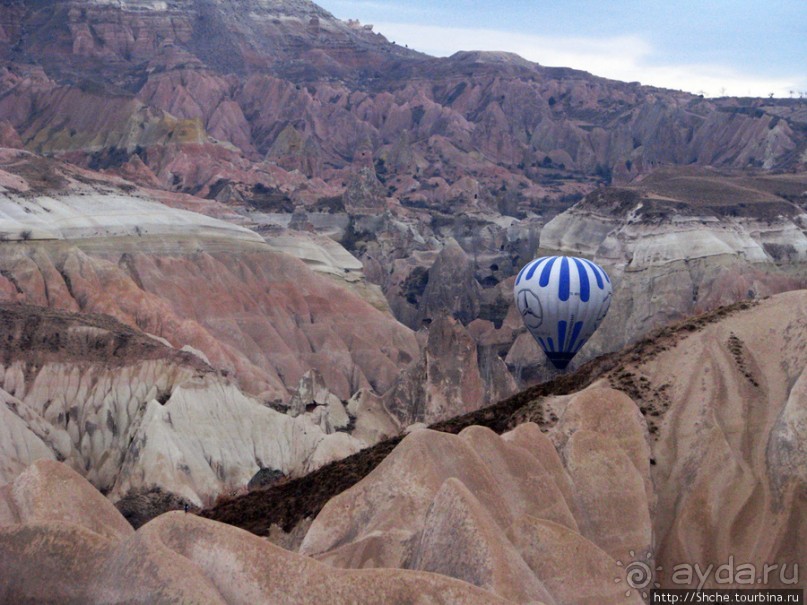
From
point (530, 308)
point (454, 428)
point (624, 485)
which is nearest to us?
point (624, 485)

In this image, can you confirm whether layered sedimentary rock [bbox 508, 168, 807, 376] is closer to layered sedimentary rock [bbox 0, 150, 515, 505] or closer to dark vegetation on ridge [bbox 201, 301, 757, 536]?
layered sedimentary rock [bbox 0, 150, 515, 505]

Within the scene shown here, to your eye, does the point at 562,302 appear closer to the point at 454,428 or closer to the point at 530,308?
the point at 530,308

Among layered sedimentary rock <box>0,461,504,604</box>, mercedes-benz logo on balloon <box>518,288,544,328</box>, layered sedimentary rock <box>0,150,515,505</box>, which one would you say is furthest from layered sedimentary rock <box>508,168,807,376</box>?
layered sedimentary rock <box>0,461,504,604</box>

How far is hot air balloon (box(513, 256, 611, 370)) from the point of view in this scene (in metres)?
50.7

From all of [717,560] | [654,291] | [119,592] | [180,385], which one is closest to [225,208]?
[654,291]

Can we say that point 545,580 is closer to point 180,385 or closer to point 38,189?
point 180,385

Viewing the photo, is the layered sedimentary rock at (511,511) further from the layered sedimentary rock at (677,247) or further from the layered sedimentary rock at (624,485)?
the layered sedimentary rock at (677,247)

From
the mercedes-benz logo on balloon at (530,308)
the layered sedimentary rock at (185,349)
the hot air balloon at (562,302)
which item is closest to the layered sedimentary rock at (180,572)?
the layered sedimentary rock at (185,349)

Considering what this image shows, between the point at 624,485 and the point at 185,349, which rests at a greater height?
the point at 624,485

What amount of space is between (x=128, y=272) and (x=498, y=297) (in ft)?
113

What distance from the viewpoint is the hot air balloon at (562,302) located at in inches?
1996

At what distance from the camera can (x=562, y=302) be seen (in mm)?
50875

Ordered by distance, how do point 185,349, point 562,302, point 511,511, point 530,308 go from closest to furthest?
point 511,511
point 562,302
point 530,308
point 185,349

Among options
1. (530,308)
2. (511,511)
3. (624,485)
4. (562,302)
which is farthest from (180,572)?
(530,308)
